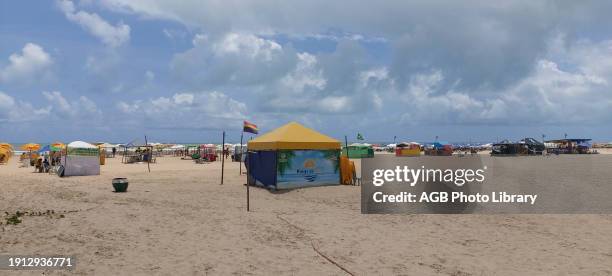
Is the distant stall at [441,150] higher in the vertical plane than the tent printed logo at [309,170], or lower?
higher

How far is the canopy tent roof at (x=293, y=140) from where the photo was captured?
756 inches

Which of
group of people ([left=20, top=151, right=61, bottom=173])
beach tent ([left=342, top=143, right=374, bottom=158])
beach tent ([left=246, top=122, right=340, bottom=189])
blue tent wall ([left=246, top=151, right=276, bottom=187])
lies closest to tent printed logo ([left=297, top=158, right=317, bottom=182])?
beach tent ([left=246, top=122, right=340, bottom=189])

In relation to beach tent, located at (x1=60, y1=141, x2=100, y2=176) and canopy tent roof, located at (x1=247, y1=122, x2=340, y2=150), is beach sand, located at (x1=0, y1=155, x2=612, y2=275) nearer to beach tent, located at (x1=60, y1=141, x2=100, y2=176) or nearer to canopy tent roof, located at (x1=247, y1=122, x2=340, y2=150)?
canopy tent roof, located at (x1=247, y1=122, x2=340, y2=150)

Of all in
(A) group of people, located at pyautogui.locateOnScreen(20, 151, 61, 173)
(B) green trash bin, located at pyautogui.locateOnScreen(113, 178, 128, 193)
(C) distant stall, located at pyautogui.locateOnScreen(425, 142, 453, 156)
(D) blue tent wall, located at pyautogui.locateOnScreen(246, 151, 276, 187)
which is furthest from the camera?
(C) distant stall, located at pyautogui.locateOnScreen(425, 142, 453, 156)

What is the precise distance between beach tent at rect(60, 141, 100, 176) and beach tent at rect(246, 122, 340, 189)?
38.8 ft

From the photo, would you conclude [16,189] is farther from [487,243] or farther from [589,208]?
[589,208]

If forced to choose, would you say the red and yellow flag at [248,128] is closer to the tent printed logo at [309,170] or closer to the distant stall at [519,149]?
the tent printed logo at [309,170]

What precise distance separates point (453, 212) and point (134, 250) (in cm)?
901

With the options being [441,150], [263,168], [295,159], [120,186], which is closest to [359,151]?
[441,150]

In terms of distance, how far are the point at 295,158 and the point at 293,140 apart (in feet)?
2.49

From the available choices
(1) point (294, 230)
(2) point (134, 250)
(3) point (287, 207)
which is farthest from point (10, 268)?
(3) point (287, 207)

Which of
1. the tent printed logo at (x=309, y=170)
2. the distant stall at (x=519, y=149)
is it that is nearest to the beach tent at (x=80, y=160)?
the tent printed logo at (x=309, y=170)

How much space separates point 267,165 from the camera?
19.6 m

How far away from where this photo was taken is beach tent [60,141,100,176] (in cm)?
2578
